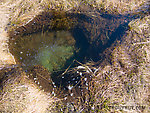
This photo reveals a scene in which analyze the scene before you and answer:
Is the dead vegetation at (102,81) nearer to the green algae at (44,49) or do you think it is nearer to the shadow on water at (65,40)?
the shadow on water at (65,40)

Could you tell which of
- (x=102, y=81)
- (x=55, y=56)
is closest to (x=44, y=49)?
(x=55, y=56)

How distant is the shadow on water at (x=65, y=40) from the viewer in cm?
494

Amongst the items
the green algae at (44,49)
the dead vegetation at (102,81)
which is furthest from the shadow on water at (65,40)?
the dead vegetation at (102,81)

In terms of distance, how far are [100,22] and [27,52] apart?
3.59 metres

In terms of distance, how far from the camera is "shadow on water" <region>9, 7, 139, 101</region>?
16.2 ft

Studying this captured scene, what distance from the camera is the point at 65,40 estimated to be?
5.16 m

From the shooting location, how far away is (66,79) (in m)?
4.88

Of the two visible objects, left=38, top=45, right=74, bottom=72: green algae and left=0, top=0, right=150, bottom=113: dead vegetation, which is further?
left=38, top=45, right=74, bottom=72: green algae

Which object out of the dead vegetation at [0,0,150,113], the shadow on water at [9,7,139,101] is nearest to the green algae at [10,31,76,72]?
the shadow on water at [9,7,139,101]

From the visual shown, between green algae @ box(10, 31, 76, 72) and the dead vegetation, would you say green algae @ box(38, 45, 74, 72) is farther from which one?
the dead vegetation

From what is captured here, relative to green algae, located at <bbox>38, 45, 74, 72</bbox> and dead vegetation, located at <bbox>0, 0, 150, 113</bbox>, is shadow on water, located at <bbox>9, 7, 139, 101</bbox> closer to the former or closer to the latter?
green algae, located at <bbox>38, 45, 74, 72</bbox>

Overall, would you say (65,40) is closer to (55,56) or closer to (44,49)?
(55,56)

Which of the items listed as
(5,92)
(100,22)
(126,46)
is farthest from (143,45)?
(5,92)

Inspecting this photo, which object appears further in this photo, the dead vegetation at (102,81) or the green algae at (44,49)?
the green algae at (44,49)
